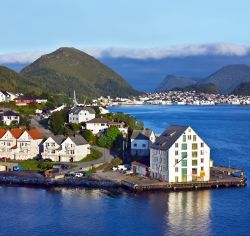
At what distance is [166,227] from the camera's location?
102ft

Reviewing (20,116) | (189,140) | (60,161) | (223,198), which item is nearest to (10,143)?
(60,161)

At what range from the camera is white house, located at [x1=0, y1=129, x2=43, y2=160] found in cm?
4950

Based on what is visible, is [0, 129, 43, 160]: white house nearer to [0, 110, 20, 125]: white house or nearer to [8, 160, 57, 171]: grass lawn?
[8, 160, 57, 171]: grass lawn

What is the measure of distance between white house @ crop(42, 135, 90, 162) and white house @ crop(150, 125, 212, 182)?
27.1 ft

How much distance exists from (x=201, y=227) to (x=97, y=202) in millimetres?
7165

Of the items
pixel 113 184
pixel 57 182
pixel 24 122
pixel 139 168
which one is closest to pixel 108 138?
pixel 139 168

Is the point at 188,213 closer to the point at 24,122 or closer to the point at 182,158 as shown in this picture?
the point at 182,158

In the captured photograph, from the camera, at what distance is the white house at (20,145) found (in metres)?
49.5

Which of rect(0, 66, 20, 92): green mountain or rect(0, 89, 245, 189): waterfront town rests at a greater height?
rect(0, 66, 20, 92): green mountain

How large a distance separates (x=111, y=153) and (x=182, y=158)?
10962 mm

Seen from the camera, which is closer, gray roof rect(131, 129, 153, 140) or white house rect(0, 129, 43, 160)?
gray roof rect(131, 129, 153, 140)

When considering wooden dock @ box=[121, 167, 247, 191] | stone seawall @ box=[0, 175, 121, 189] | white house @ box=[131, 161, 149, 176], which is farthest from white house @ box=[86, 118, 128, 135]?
wooden dock @ box=[121, 167, 247, 191]

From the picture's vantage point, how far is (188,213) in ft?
111

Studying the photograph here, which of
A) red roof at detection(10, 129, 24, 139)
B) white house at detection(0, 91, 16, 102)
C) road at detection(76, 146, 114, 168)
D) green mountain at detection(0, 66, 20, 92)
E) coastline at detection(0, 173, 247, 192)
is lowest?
coastline at detection(0, 173, 247, 192)
